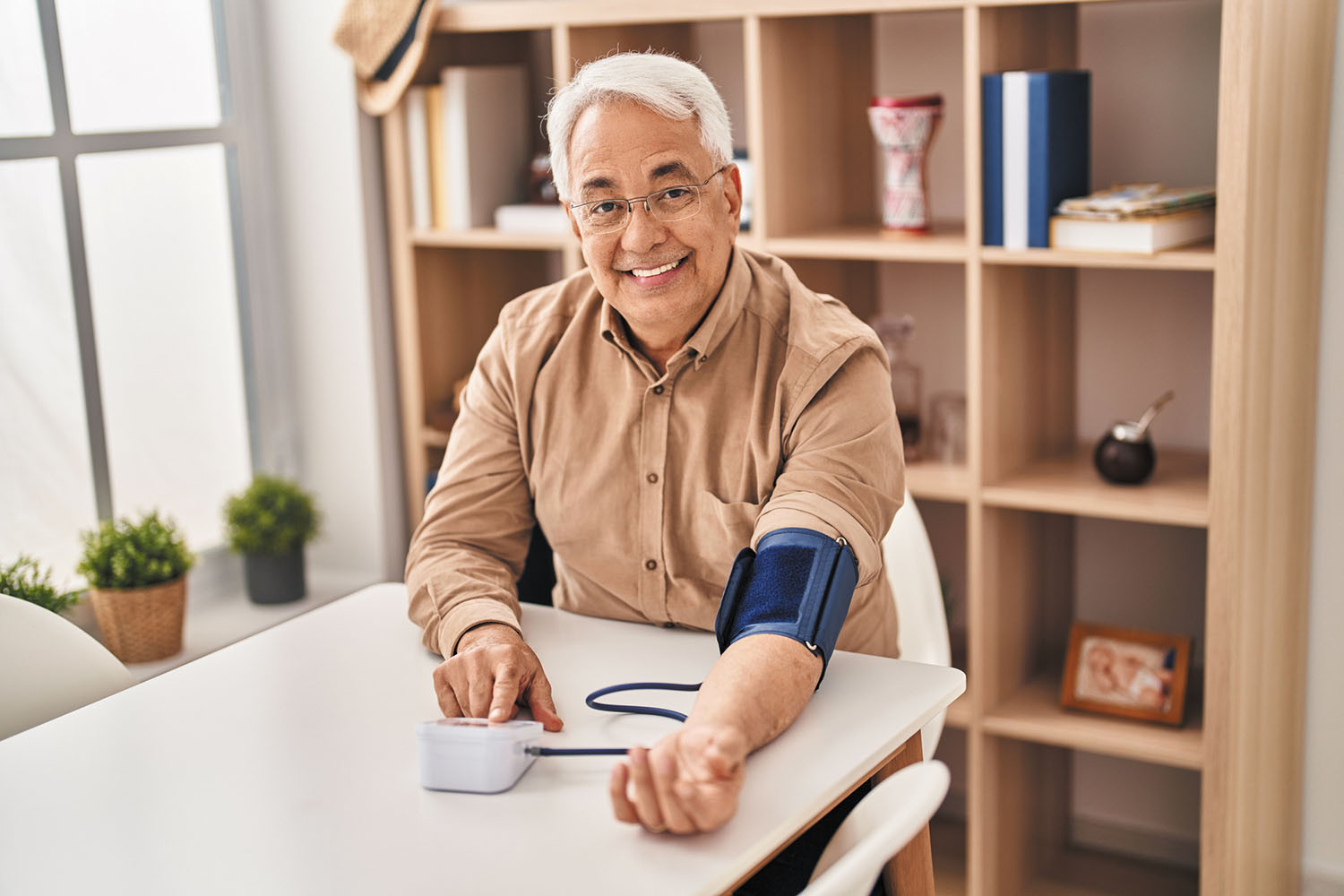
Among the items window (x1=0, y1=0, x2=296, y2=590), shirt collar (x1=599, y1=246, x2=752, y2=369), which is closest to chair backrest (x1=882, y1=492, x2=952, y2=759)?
shirt collar (x1=599, y1=246, x2=752, y2=369)

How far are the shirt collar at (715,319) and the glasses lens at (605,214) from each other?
0.11m

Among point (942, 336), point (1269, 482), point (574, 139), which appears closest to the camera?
point (574, 139)

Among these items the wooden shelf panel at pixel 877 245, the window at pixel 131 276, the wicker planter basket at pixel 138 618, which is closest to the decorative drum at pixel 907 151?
the wooden shelf panel at pixel 877 245

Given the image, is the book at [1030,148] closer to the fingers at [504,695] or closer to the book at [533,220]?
the book at [533,220]

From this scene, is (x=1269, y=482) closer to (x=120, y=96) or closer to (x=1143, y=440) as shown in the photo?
(x=1143, y=440)

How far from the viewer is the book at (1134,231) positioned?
2.16m

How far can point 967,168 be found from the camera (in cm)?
229

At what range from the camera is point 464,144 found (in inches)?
112

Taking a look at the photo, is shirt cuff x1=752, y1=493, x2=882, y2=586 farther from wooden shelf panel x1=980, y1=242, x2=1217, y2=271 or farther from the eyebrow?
wooden shelf panel x1=980, y1=242, x2=1217, y2=271

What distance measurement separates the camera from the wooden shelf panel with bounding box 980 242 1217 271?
2.11m

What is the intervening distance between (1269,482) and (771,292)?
3.21 feet

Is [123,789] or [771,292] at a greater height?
[771,292]

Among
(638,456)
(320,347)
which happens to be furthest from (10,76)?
(638,456)

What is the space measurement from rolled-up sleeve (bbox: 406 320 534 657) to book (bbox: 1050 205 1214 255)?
0.99 metres
